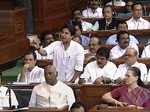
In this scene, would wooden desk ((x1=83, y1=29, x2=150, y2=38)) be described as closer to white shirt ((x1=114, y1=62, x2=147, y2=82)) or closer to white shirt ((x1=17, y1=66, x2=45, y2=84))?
white shirt ((x1=114, y1=62, x2=147, y2=82))

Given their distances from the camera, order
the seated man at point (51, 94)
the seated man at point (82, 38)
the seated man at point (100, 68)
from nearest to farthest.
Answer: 1. the seated man at point (51, 94)
2. the seated man at point (100, 68)
3. the seated man at point (82, 38)

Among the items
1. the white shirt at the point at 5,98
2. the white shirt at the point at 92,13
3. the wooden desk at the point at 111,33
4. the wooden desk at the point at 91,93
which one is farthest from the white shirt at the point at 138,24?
the white shirt at the point at 5,98

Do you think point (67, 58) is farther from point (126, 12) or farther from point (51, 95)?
point (126, 12)

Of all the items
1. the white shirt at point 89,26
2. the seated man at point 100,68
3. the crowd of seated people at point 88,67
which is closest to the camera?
the crowd of seated people at point 88,67

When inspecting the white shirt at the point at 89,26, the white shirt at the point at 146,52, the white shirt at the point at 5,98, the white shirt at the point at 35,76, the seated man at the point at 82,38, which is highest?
the white shirt at the point at 89,26

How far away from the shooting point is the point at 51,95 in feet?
19.6

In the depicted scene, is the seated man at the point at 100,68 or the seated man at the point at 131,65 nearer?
the seated man at the point at 131,65

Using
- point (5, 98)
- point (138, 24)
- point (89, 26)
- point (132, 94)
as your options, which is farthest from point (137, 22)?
point (132, 94)

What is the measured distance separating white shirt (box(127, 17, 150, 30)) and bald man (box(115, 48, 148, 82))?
100.0 inches

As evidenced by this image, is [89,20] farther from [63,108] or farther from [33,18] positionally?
[63,108]

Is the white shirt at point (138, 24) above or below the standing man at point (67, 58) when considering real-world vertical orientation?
above

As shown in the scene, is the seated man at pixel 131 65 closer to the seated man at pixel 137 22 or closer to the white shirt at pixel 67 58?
the white shirt at pixel 67 58

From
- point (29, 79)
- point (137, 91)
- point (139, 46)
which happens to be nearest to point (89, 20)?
point (139, 46)

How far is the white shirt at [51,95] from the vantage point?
595 cm
